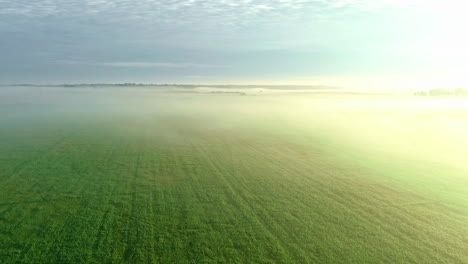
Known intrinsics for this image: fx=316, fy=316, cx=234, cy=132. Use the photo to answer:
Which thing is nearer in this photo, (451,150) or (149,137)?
(451,150)

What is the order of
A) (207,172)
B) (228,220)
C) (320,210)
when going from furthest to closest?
(207,172)
(320,210)
(228,220)

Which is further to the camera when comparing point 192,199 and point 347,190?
point 347,190

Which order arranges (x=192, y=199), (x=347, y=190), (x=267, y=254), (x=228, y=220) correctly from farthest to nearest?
(x=347, y=190), (x=192, y=199), (x=228, y=220), (x=267, y=254)

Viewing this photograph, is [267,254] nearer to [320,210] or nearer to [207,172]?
[320,210]

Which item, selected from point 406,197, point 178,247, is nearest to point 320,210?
point 406,197

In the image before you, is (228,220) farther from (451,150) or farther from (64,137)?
(64,137)

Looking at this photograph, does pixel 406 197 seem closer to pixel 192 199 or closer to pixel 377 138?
pixel 192 199

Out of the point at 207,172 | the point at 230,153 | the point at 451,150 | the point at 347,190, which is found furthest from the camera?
the point at 451,150

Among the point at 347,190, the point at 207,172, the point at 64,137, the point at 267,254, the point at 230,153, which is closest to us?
the point at 267,254

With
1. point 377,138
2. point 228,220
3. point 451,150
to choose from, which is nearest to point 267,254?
point 228,220
